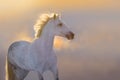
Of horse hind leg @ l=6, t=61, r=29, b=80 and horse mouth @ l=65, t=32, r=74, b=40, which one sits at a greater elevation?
horse mouth @ l=65, t=32, r=74, b=40

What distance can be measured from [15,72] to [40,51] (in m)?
0.19

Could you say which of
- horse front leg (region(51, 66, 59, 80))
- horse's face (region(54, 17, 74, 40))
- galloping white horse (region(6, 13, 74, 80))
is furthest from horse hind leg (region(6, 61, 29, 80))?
horse's face (region(54, 17, 74, 40))

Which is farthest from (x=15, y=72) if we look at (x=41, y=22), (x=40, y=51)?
(x=41, y=22)

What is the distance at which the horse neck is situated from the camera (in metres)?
2.68

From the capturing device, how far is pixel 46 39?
8.82 ft

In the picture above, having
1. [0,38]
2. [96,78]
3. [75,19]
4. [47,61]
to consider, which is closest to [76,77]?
[96,78]

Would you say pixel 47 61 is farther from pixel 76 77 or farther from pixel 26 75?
pixel 76 77

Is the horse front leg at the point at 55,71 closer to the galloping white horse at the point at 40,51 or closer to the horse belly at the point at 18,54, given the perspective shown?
the galloping white horse at the point at 40,51

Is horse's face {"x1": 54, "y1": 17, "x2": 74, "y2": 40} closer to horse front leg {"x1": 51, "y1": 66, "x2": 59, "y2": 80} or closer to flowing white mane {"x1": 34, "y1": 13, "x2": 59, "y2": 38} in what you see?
flowing white mane {"x1": 34, "y1": 13, "x2": 59, "y2": 38}

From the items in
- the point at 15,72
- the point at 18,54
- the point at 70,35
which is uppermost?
the point at 70,35

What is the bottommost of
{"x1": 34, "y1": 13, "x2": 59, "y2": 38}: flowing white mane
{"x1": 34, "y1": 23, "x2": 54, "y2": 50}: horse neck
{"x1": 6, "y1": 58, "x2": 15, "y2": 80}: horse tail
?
{"x1": 6, "y1": 58, "x2": 15, "y2": 80}: horse tail

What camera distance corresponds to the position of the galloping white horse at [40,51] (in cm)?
267

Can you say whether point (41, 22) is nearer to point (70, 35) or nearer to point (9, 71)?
point (70, 35)

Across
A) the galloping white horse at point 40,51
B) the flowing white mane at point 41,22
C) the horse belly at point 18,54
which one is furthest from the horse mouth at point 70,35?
the horse belly at point 18,54
